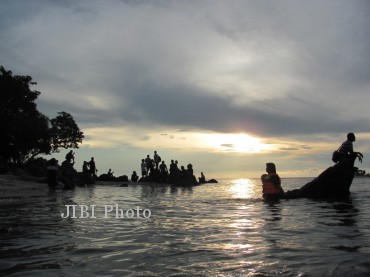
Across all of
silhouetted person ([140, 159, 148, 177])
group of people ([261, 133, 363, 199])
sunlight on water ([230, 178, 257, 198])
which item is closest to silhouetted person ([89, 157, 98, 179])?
silhouetted person ([140, 159, 148, 177])

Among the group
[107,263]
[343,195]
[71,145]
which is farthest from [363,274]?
[71,145]

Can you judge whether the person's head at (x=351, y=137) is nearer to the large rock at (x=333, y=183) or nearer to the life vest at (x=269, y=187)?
the large rock at (x=333, y=183)

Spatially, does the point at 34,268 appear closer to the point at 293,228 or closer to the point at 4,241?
the point at 4,241

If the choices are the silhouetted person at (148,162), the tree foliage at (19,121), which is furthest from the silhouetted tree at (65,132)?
the silhouetted person at (148,162)

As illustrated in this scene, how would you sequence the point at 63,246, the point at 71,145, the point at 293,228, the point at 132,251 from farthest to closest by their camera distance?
1. the point at 71,145
2. the point at 293,228
3. the point at 63,246
4. the point at 132,251

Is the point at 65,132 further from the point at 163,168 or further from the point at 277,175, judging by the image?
the point at 277,175

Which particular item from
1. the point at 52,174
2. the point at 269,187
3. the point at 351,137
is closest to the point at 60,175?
the point at 52,174

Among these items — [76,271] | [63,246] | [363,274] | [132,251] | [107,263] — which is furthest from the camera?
[63,246]

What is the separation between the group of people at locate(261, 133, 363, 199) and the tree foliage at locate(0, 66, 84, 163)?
28.1 meters

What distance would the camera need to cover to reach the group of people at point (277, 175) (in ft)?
46.5

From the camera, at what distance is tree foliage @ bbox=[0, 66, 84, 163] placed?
36.4 meters

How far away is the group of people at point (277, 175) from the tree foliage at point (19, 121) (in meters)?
28.1

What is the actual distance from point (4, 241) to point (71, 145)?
4302 centimetres

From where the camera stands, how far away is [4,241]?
5840 mm
